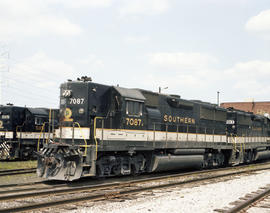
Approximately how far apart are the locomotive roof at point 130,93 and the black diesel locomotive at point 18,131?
30.4ft

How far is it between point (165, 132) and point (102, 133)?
12.8ft

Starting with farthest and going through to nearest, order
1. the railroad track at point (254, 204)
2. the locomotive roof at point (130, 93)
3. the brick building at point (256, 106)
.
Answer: the brick building at point (256, 106) → the locomotive roof at point (130, 93) → the railroad track at point (254, 204)

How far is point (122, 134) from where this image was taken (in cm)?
1194

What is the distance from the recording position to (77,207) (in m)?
7.33

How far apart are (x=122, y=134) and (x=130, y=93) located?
1613 mm

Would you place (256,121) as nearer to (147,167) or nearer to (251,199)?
(147,167)

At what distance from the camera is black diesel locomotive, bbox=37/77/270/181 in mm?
10703


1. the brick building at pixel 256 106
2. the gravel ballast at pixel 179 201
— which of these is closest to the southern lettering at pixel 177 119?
the gravel ballast at pixel 179 201

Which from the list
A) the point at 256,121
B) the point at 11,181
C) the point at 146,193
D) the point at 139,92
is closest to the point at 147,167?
the point at 139,92

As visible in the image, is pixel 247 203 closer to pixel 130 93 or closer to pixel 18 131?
pixel 130 93

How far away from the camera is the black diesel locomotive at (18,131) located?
20438mm

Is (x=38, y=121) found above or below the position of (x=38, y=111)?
below

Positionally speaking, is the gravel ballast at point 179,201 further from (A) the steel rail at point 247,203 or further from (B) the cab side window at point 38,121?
(B) the cab side window at point 38,121

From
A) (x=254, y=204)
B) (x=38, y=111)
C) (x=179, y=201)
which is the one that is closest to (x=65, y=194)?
(x=179, y=201)
